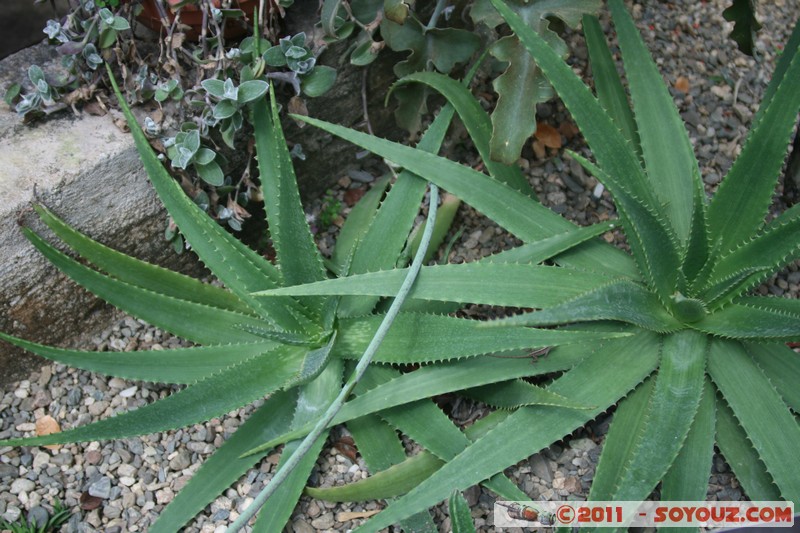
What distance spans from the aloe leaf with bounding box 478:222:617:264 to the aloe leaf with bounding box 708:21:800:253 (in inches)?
8.3

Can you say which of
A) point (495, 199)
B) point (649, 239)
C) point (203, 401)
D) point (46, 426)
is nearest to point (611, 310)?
point (649, 239)

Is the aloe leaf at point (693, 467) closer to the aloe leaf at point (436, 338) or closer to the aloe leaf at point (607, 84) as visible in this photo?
the aloe leaf at point (436, 338)

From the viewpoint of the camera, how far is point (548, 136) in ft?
6.56

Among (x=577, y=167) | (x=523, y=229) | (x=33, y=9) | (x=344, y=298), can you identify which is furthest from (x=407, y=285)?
(x=33, y=9)

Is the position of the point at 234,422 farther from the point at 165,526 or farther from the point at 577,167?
the point at 577,167

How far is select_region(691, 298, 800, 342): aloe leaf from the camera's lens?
4.13 ft

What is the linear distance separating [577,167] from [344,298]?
771mm

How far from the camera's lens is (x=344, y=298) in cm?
156

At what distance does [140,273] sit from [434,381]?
0.65m

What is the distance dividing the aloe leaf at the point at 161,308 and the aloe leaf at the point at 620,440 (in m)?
0.72

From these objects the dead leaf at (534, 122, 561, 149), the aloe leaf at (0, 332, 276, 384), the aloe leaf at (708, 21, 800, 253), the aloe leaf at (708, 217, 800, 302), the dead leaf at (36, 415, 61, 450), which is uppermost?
the dead leaf at (534, 122, 561, 149)

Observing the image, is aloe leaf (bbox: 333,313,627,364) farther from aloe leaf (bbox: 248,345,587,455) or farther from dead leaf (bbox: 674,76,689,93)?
dead leaf (bbox: 674,76,689,93)

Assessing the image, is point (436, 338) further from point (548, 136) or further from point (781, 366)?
point (548, 136)

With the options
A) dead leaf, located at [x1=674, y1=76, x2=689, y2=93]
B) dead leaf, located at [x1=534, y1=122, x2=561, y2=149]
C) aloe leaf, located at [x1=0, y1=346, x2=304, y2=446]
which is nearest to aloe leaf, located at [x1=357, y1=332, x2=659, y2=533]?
aloe leaf, located at [x1=0, y1=346, x2=304, y2=446]
